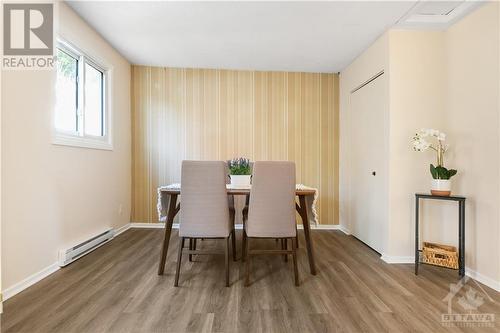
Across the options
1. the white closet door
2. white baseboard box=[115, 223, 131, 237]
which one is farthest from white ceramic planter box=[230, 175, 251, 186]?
white baseboard box=[115, 223, 131, 237]

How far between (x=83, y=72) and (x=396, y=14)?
3353 mm

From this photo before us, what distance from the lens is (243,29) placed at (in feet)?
9.00

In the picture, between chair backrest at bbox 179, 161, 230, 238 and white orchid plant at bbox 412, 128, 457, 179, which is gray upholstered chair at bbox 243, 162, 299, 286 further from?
white orchid plant at bbox 412, 128, 457, 179

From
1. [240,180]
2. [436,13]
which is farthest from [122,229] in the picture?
[436,13]

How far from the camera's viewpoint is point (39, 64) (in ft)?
7.14

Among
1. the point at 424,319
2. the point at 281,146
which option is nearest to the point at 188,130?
the point at 281,146

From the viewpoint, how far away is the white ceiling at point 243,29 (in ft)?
7.77

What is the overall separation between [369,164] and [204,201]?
2.16m

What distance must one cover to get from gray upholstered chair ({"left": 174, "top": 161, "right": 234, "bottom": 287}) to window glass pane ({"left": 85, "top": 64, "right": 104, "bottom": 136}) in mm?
1734

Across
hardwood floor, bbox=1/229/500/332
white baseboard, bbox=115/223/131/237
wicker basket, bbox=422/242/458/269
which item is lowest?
hardwood floor, bbox=1/229/500/332

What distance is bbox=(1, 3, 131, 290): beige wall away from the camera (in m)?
1.85

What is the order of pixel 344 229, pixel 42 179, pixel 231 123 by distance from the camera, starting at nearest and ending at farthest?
pixel 42 179
pixel 344 229
pixel 231 123

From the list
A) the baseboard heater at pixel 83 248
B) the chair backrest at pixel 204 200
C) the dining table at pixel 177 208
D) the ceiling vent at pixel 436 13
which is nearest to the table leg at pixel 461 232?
the dining table at pixel 177 208

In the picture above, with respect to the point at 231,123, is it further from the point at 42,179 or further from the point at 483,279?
the point at 483,279
